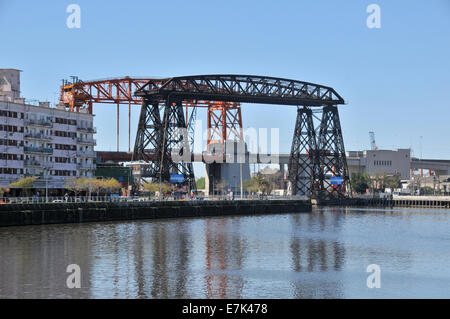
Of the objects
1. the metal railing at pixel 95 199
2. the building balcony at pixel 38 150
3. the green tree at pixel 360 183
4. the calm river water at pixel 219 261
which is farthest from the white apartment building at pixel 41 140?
the green tree at pixel 360 183

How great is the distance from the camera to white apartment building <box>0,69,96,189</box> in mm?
89438

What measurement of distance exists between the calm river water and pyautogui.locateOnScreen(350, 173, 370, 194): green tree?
94.2m

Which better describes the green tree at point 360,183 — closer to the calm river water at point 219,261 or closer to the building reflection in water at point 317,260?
the building reflection in water at point 317,260

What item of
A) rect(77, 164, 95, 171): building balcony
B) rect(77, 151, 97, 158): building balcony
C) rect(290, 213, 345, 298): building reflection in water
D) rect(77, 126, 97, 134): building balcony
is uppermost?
rect(77, 126, 97, 134): building balcony

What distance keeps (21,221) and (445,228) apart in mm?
43325

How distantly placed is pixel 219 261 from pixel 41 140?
56.0 metres

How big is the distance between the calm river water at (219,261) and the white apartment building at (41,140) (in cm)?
2632

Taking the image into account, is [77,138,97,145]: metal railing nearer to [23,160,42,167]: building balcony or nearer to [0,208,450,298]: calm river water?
[23,160,42,167]: building balcony

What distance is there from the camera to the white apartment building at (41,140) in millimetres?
89438

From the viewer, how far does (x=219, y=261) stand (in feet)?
147

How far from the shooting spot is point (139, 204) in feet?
274

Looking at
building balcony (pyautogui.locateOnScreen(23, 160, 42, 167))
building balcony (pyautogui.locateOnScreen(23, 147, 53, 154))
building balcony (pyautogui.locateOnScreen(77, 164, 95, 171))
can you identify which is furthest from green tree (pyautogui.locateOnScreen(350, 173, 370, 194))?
building balcony (pyautogui.locateOnScreen(23, 160, 42, 167))
